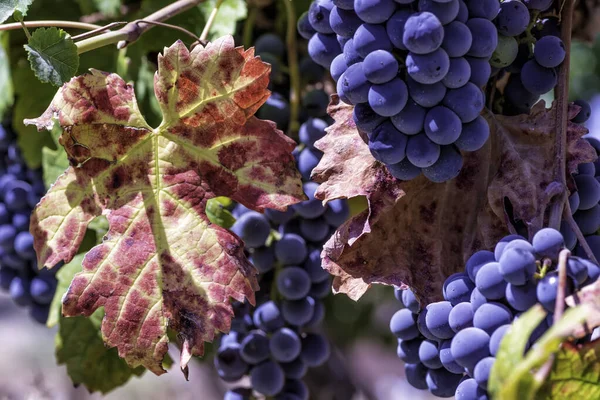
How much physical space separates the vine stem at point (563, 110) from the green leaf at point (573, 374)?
139mm

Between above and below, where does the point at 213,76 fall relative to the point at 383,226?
above

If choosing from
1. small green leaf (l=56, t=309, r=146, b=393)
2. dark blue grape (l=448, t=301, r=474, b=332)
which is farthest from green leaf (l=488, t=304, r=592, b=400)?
small green leaf (l=56, t=309, r=146, b=393)

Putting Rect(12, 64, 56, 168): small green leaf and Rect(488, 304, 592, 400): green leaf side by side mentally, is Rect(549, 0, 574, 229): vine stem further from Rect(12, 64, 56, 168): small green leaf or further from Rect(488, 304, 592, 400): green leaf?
Rect(12, 64, 56, 168): small green leaf

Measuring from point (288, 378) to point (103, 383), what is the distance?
0.88ft

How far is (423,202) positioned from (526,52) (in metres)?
0.18

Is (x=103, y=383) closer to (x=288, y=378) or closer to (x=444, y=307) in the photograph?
(x=288, y=378)

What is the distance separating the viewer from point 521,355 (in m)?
0.43

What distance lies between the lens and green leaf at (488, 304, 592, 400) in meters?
0.42

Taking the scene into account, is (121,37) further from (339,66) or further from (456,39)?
(456,39)

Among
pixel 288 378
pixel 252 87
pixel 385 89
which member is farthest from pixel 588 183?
pixel 288 378

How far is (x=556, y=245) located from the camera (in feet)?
1.80

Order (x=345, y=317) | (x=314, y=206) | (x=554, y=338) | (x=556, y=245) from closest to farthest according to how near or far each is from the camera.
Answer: (x=554, y=338) → (x=556, y=245) → (x=314, y=206) → (x=345, y=317)

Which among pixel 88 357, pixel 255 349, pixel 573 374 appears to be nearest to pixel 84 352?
pixel 88 357

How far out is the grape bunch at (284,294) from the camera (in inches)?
37.0
